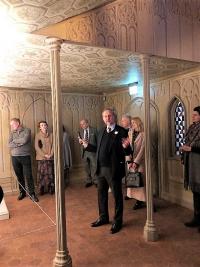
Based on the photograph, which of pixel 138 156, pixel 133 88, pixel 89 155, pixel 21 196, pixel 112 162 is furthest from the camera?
pixel 89 155

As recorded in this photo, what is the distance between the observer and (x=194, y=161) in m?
3.41

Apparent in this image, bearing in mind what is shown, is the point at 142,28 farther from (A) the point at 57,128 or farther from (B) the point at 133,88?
(B) the point at 133,88

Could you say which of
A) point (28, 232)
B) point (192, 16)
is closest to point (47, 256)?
point (28, 232)

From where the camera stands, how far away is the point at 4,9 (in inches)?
78.6

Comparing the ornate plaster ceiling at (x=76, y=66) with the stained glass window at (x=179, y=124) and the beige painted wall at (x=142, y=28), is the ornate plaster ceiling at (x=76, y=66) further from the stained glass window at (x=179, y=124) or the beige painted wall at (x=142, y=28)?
the stained glass window at (x=179, y=124)

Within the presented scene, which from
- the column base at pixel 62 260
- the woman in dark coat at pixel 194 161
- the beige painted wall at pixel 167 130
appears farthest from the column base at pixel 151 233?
the beige painted wall at pixel 167 130

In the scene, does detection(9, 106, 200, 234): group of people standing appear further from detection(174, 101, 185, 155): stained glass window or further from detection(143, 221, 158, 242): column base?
detection(174, 101, 185, 155): stained glass window

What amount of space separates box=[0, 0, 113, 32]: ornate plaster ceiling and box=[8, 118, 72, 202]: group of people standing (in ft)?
10.0

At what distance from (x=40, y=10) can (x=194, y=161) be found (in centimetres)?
252

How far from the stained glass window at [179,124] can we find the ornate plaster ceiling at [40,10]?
2867mm

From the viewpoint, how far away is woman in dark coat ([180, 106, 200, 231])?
3.37 metres

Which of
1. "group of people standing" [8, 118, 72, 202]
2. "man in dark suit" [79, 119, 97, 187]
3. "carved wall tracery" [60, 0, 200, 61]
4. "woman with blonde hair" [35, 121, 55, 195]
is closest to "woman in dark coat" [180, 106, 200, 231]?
"carved wall tracery" [60, 0, 200, 61]

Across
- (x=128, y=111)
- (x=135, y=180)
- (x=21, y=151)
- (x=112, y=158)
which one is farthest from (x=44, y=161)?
(x=112, y=158)

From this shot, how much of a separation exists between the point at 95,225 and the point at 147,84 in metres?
1.99
